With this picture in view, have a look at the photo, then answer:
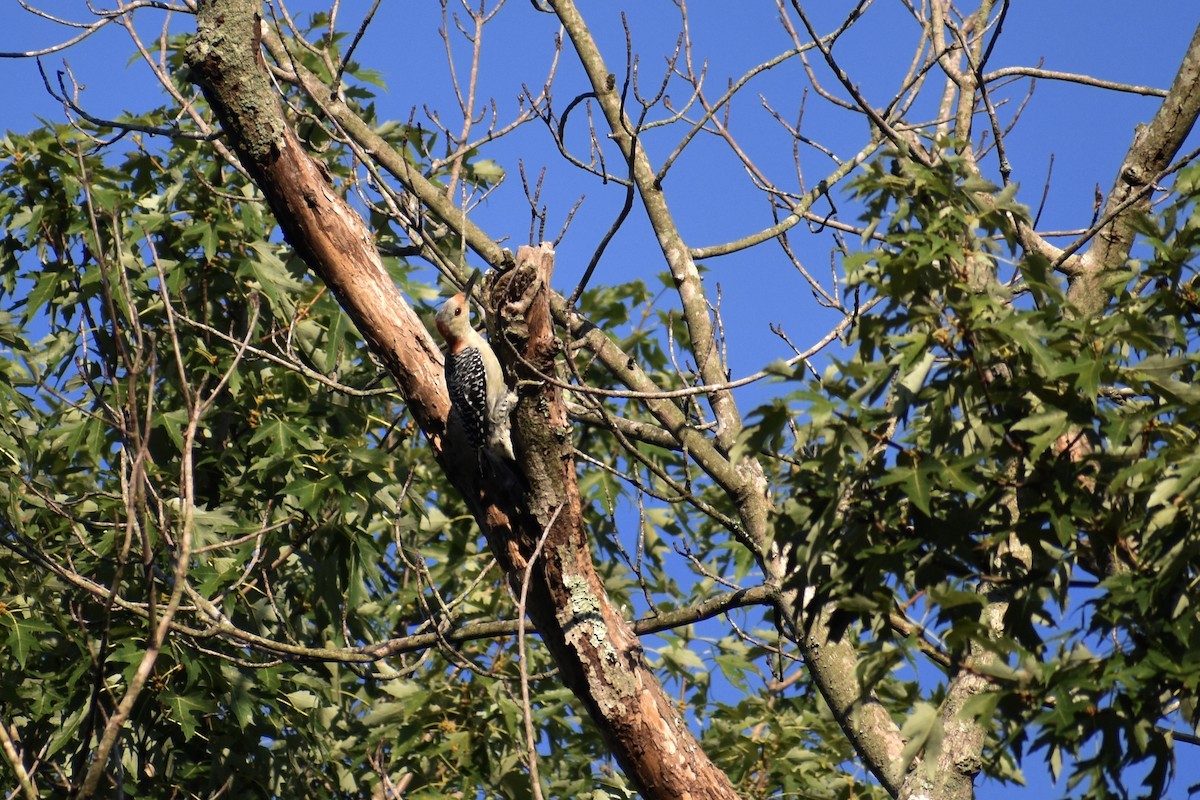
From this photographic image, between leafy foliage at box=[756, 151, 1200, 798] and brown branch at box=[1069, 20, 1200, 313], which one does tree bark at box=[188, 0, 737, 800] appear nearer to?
leafy foliage at box=[756, 151, 1200, 798]

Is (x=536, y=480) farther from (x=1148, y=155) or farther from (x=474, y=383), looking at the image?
(x=1148, y=155)

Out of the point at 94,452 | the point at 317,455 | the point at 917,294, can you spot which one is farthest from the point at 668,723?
the point at 94,452

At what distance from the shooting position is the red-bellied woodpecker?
14.1 ft

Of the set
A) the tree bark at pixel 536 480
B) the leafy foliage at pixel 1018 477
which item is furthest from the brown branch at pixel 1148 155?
the tree bark at pixel 536 480

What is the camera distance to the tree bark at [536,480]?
12.6 ft

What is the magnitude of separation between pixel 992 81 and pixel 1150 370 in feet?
9.53

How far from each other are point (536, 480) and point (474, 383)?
1364 millimetres

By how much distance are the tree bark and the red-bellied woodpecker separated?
0.56ft

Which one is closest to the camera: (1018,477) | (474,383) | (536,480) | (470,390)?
(1018,477)

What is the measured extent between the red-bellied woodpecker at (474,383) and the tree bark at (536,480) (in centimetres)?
17

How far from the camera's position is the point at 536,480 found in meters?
3.93

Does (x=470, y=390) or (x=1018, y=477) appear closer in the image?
(x=1018, y=477)

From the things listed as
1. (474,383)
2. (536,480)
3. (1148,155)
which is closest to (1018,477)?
(536,480)

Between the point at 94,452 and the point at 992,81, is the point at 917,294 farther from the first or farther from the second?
the point at 94,452
